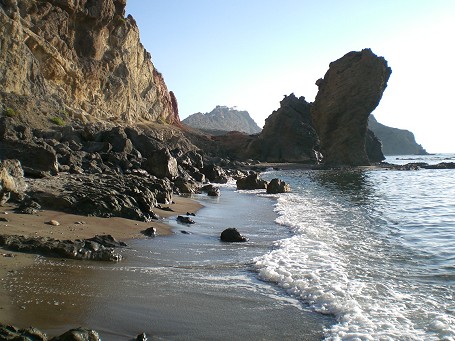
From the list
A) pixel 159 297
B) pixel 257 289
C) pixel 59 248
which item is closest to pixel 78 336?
pixel 159 297

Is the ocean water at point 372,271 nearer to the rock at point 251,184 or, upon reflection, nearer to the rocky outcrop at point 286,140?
the rock at point 251,184

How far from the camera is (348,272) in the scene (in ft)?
27.1

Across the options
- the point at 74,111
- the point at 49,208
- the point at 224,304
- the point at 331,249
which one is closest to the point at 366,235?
the point at 331,249

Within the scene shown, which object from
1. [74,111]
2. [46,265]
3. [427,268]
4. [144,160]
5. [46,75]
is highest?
[46,75]

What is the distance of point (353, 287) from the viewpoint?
287 inches

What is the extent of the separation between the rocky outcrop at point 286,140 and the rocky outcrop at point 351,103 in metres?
8.21

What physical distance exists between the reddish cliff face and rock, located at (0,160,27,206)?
1510 cm

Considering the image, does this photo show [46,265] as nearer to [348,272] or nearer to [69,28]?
[348,272]

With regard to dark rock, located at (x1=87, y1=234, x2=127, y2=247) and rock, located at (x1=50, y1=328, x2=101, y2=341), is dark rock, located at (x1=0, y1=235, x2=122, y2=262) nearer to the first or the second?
dark rock, located at (x1=87, y1=234, x2=127, y2=247)

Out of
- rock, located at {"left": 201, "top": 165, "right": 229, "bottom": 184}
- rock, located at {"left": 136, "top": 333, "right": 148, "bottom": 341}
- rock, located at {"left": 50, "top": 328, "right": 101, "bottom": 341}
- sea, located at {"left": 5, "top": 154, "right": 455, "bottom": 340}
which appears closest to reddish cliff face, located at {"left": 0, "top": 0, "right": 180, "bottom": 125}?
rock, located at {"left": 201, "top": 165, "right": 229, "bottom": 184}

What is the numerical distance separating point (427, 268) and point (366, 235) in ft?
11.9

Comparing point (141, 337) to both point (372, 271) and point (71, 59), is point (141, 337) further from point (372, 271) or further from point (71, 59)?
point (71, 59)

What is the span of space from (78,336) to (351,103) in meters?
69.8

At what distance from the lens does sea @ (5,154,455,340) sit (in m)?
5.30
